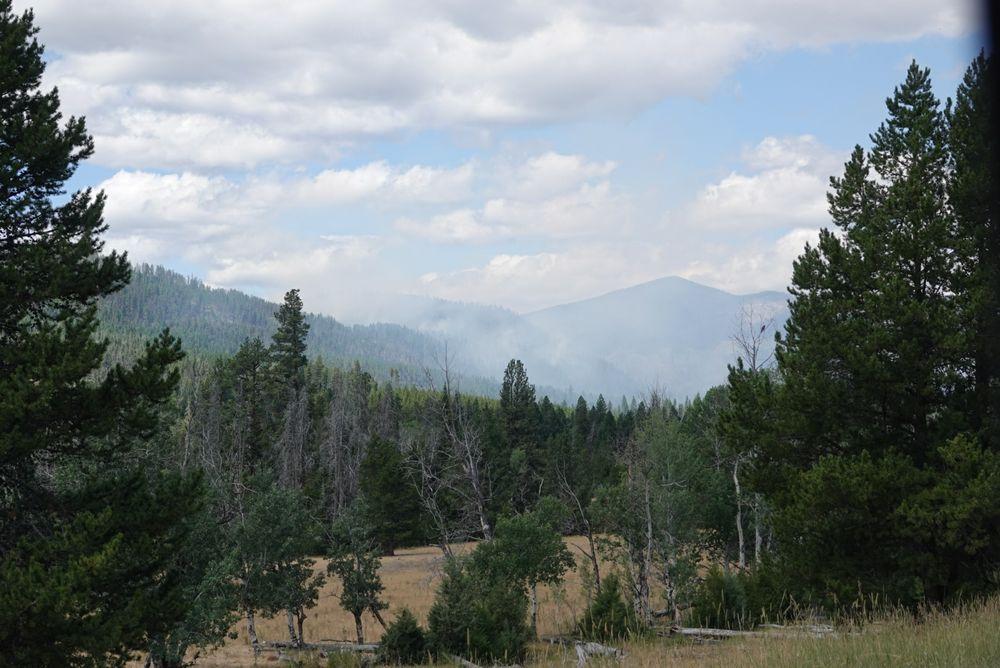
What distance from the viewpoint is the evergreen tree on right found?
14609 millimetres

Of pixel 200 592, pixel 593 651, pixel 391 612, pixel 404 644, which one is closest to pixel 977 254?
pixel 593 651

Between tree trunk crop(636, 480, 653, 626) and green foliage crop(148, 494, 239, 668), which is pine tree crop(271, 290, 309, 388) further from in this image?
green foliage crop(148, 494, 239, 668)

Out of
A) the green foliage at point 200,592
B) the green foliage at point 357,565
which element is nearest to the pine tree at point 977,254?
the green foliage at point 200,592

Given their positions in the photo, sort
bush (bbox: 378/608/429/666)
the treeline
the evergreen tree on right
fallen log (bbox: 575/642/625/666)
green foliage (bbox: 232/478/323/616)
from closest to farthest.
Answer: fallen log (bbox: 575/642/625/666) < the evergreen tree on right < bush (bbox: 378/608/429/666) < the treeline < green foliage (bbox: 232/478/323/616)

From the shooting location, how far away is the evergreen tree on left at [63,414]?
10859mm

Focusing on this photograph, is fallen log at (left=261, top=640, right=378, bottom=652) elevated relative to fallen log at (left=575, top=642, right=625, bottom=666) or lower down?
lower down

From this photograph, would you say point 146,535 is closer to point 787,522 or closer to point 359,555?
point 787,522

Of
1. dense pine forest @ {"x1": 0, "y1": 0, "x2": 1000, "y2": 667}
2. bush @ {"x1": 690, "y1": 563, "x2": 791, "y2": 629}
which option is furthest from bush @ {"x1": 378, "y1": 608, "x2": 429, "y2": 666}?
bush @ {"x1": 690, "y1": 563, "x2": 791, "y2": 629}

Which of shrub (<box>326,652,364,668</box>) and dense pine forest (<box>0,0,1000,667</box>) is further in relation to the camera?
shrub (<box>326,652,364,668</box>)

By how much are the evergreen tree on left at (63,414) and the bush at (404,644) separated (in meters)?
8.19

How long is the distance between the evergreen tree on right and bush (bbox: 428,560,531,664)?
694 cm

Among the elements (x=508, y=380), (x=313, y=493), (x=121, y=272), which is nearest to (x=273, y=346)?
(x=313, y=493)

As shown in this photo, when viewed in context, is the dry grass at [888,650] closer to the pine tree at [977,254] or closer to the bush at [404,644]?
the pine tree at [977,254]

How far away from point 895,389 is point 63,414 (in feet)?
47.9
